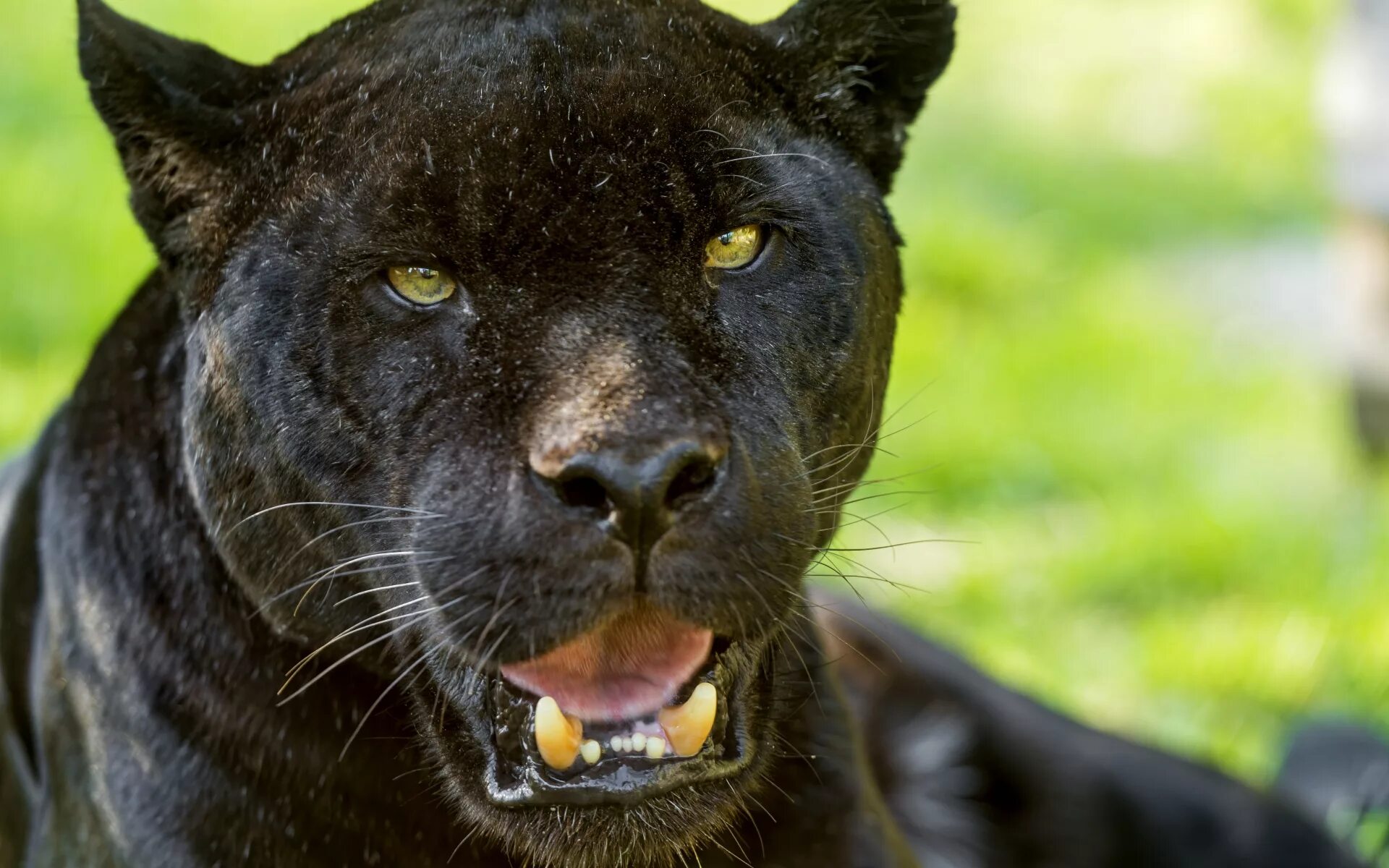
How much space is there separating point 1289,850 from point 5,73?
7071 millimetres

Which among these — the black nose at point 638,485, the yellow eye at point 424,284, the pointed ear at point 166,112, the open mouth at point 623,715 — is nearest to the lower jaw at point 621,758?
the open mouth at point 623,715

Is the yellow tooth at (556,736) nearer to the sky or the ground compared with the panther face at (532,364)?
nearer to the ground

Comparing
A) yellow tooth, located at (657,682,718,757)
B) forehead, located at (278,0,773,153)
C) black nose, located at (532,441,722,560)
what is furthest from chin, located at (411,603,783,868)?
forehead, located at (278,0,773,153)

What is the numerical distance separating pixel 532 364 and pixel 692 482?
27cm

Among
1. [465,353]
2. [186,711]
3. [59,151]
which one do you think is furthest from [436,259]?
[59,151]

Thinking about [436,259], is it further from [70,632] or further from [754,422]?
[70,632]

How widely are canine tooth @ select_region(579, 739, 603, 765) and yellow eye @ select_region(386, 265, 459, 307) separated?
64cm

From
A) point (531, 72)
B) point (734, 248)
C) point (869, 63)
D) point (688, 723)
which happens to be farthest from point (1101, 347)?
point (688, 723)

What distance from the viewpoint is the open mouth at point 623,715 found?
234 cm

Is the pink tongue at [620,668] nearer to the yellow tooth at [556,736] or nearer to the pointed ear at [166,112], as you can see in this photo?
the yellow tooth at [556,736]

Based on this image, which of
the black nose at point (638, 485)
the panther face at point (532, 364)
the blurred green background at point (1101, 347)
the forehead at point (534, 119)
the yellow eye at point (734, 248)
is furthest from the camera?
the blurred green background at point (1101, 347)

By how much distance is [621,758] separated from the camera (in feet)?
7.68

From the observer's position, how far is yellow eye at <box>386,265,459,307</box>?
7.97 feet

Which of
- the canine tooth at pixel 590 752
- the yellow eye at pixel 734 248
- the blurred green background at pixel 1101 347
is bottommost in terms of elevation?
the blurred green background at pixel 1101 347
